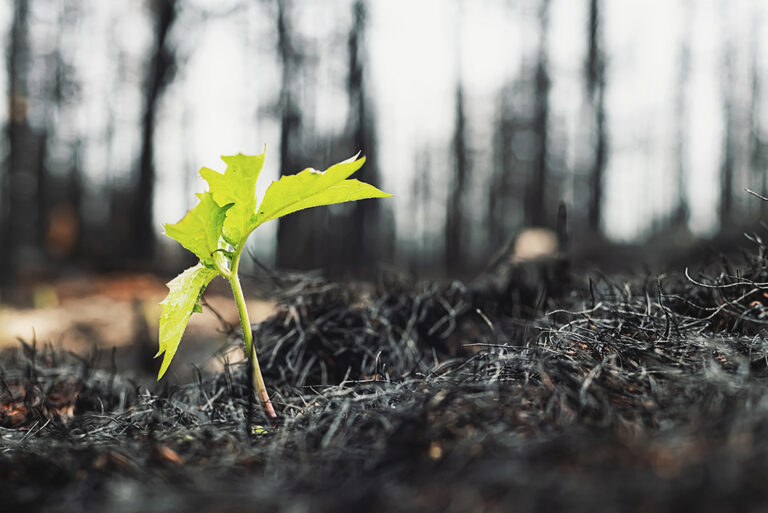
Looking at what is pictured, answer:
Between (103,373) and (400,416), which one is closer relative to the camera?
(400,416)

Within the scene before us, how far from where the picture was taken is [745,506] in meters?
0.46

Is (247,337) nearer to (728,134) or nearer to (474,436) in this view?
(474,436)

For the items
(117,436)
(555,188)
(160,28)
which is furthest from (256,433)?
(555,188)

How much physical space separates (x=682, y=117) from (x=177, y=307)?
3503 cm

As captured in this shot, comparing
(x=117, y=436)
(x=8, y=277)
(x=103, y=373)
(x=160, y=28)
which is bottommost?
(x=8, y=277)

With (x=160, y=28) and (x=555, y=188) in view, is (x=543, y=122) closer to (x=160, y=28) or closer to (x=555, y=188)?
(x=555, y=188)

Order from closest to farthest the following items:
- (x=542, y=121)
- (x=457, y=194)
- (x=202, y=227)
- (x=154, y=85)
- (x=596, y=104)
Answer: (x=202, y=227) → (x=154, y=85) → (x=596, y=104) → (x=542, y=121) → (x=457, y=194)

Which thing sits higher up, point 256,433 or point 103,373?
point 256,433

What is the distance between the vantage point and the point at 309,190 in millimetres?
1042

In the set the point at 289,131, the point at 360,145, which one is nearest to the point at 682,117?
the point at 360,145

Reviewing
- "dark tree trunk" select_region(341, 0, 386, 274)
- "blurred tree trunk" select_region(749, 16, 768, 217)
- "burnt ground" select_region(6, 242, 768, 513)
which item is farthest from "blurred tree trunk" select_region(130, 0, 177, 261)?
"blurred tree trunk" select_region(749, 16, 768, 217)

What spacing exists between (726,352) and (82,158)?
33.8 m

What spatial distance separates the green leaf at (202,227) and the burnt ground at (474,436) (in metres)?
0.39

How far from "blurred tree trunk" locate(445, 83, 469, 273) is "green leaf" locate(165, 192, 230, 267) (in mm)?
24548
